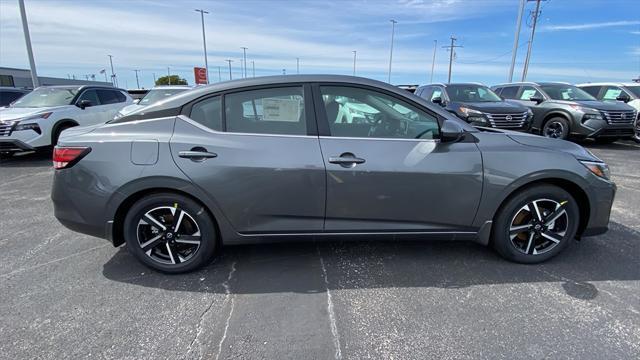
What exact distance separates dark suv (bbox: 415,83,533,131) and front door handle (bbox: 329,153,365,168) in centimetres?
569

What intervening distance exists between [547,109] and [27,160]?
1299 cm

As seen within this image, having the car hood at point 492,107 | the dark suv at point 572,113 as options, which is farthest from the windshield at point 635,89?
the car hood at point 492,107

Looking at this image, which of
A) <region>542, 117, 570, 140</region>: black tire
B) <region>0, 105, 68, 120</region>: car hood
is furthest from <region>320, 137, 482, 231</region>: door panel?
<region>542, 117, 570, 140</region>: black tire

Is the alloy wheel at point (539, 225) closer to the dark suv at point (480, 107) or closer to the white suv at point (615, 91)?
the dark suv at point (480, 107)

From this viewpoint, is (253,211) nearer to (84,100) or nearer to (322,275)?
(322,275)

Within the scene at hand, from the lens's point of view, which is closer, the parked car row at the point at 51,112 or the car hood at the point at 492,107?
the parked car row at the point at 51,112

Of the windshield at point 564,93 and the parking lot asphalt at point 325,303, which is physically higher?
the windshield at point 564,93

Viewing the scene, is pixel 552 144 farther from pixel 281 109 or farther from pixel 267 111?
pixel 267 111

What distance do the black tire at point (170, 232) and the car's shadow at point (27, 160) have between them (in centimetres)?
628

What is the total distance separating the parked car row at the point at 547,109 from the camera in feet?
27.2

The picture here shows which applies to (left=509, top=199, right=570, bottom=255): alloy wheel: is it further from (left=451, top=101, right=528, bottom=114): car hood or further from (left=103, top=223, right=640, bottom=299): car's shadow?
(left=451, top=101, right=528, bottom=114): car hood

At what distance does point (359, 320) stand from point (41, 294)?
2.42m

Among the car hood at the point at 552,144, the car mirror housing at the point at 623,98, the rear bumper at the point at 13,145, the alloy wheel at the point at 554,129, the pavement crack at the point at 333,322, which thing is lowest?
the pavement crack at the point at 333,322

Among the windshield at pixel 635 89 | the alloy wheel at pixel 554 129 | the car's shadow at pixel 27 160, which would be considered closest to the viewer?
the car's shadow at pixel 27 160
